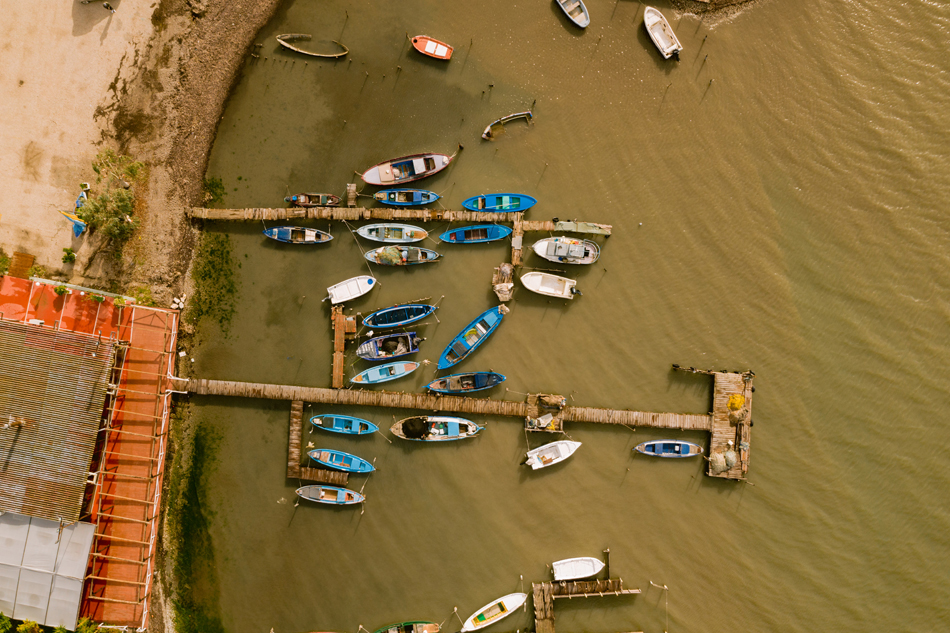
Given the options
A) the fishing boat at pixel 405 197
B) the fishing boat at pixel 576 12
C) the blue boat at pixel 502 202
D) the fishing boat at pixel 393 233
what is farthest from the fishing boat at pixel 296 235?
the fishing boat at pixel 576 12

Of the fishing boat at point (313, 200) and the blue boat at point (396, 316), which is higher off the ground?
the fishing boat at point (313, 200)

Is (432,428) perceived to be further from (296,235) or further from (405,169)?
(405,169)

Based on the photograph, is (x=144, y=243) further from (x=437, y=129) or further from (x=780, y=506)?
(x=780, y=506)

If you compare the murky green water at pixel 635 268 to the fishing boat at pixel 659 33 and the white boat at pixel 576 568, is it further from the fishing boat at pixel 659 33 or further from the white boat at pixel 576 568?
the white boat at pixel 576 568

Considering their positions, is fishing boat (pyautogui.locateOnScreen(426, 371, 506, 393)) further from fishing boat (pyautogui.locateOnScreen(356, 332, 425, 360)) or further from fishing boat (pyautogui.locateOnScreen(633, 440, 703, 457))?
fishing boat (pyautogui.locateOnScreen(633, 440, 703, 457))

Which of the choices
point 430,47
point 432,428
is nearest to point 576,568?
point 432,428

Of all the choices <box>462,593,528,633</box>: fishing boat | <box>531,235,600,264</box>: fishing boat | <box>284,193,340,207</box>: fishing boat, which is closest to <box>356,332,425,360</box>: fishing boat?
<box>284,193,340,207</box>: fishing boat
